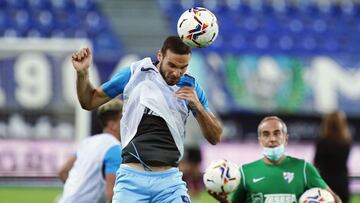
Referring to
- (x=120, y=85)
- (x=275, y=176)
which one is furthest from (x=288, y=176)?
(x=120, y=85)

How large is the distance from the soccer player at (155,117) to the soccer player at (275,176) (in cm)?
114

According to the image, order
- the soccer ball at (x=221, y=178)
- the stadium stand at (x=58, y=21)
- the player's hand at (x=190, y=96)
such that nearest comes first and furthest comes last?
the player's hand at (x=190, y=96) < the soccer ball at (x=221, y=178) < the stadium stand at (x=58, y=21)

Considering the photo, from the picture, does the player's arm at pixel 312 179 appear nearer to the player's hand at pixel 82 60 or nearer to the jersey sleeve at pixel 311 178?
the jersey sleeve at pixel 311 178

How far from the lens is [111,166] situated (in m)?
7.08

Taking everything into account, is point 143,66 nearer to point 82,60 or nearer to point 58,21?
point 82,60

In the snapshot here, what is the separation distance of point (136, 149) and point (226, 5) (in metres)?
16.5

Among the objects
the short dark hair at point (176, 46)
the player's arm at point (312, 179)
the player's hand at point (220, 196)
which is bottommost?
the player's hand at point (220, 196)

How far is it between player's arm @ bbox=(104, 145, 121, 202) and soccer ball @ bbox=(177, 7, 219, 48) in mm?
1419

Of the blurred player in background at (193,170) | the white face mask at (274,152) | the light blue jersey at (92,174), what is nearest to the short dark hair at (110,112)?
the light blue jersey at (92,174)

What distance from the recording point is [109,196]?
274 inches

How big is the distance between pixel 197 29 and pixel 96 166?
175 centimetres

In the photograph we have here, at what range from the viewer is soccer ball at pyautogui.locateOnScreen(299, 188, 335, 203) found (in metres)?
6.68

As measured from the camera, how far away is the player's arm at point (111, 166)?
697 centimetres

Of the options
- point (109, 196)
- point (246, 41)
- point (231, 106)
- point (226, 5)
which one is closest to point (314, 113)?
point (231, 106)
